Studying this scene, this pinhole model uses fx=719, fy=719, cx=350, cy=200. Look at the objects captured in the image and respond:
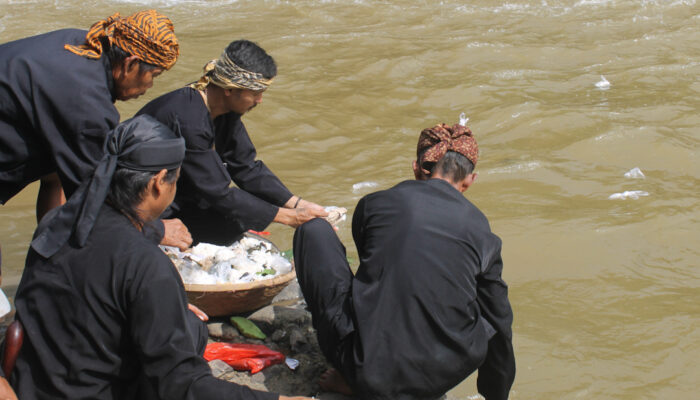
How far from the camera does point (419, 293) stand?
104 inches

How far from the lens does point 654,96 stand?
778 centimetres

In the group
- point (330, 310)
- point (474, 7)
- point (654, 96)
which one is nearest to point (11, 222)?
point (330, 310)

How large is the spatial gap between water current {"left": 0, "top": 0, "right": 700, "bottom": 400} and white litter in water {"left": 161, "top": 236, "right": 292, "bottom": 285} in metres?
1.18

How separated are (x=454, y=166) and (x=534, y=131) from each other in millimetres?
4252

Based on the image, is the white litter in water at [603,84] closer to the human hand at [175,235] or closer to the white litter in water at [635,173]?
the white litter in water at [635,173]

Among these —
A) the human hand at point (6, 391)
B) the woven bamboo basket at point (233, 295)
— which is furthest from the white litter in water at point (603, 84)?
the human hand at point (6, 391)

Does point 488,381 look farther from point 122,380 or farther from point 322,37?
point 322,37

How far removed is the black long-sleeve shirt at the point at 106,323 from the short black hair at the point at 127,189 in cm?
3

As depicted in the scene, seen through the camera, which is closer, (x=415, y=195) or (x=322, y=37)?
(x=415, y=195)

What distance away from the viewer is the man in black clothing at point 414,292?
2670 millimetres

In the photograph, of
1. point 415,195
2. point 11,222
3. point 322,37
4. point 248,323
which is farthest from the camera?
point 322,37

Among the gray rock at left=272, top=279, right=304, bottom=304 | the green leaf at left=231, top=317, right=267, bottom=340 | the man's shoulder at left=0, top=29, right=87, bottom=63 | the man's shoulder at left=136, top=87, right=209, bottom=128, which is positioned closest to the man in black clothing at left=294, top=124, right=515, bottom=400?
the green leaf at left=231, top=317, right=267, bottom=340

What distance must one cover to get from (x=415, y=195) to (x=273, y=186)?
151cm

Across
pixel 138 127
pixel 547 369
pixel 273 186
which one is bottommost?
pixel 547 369
